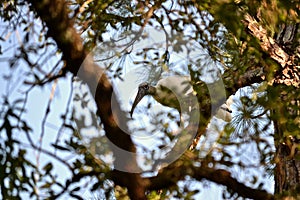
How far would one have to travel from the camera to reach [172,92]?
143 cm

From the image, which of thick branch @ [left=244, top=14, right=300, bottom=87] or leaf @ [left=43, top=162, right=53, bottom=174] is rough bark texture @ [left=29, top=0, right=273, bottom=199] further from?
thick branch @ [left=244, top=14, right=300, bottom=87]

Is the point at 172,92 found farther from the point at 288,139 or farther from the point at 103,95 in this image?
the point at 103,95

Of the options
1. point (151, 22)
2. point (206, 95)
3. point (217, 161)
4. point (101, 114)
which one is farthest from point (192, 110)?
point (101, 114)

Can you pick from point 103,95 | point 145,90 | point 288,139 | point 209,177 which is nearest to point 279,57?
point 145,90

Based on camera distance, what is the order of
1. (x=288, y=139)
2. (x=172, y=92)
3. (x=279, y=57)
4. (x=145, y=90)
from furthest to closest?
(x=145, y=90) < (x=279, y=57) < (x=172, y=92) < (x=288, y=139)

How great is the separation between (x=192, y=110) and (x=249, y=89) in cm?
36

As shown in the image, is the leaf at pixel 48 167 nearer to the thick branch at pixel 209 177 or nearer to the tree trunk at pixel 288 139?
the thick branch at pixel 209 177

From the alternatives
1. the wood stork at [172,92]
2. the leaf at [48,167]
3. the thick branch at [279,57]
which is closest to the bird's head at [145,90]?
the wood stork at [172,92]

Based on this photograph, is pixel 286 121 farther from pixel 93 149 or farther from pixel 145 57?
pixel 145 57

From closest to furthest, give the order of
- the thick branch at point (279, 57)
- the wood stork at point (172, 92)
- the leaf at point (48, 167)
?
the leaf at point (48, 167) → the wood stork at point (172, 92) → the thick branch at point (279, 57)

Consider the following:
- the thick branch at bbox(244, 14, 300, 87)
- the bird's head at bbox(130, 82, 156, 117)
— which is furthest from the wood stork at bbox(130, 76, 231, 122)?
the thick branch at bbox(244, 14, 300, 87)

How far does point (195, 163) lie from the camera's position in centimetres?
108

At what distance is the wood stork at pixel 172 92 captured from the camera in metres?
1.39

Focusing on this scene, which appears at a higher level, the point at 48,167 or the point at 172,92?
the point at 172,92
